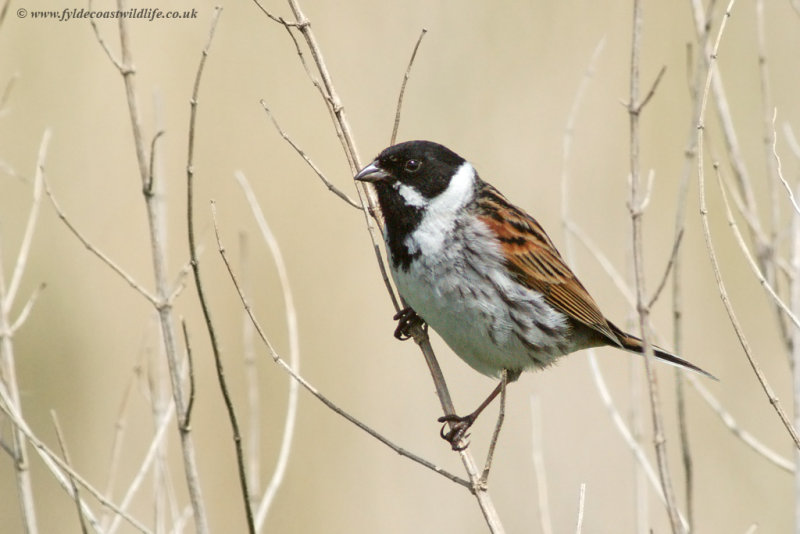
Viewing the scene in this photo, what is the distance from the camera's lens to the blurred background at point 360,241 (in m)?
4.68

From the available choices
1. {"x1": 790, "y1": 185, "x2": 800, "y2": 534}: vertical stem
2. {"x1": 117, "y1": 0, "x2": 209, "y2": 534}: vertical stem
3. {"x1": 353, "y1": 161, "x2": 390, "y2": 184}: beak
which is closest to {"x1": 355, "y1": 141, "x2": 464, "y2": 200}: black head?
{"x1": 353, "y1": 161, "x2": 390, "y2": 184}: beak

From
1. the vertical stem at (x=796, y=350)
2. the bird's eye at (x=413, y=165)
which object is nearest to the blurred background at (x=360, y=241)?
the bird's eye at (x=413, y=165)

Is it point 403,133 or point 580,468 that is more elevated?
point 403,133

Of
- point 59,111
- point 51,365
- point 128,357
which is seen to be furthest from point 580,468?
point 59,111

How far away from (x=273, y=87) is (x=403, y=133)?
689 millimetres

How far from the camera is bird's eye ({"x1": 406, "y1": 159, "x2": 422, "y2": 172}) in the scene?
10.6 feet

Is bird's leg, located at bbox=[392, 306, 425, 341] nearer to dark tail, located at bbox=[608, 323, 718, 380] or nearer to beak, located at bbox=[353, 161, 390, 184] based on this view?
beak, located at bbox=[353, 161, 390, 184]

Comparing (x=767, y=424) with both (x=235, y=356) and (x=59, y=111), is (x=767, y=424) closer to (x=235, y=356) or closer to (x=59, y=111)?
(x=235, y=356)

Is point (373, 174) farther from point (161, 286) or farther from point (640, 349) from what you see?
point (640, 349)

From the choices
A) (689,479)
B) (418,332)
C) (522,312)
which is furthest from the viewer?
(522,312)

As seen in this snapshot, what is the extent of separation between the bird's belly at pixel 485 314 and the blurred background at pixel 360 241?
4.43 ft

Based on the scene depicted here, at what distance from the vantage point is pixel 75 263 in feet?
15.3

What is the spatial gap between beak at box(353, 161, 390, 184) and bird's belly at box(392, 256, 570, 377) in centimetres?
29

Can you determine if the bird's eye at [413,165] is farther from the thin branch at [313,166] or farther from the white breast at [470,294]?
the thin branch at [313,166]
